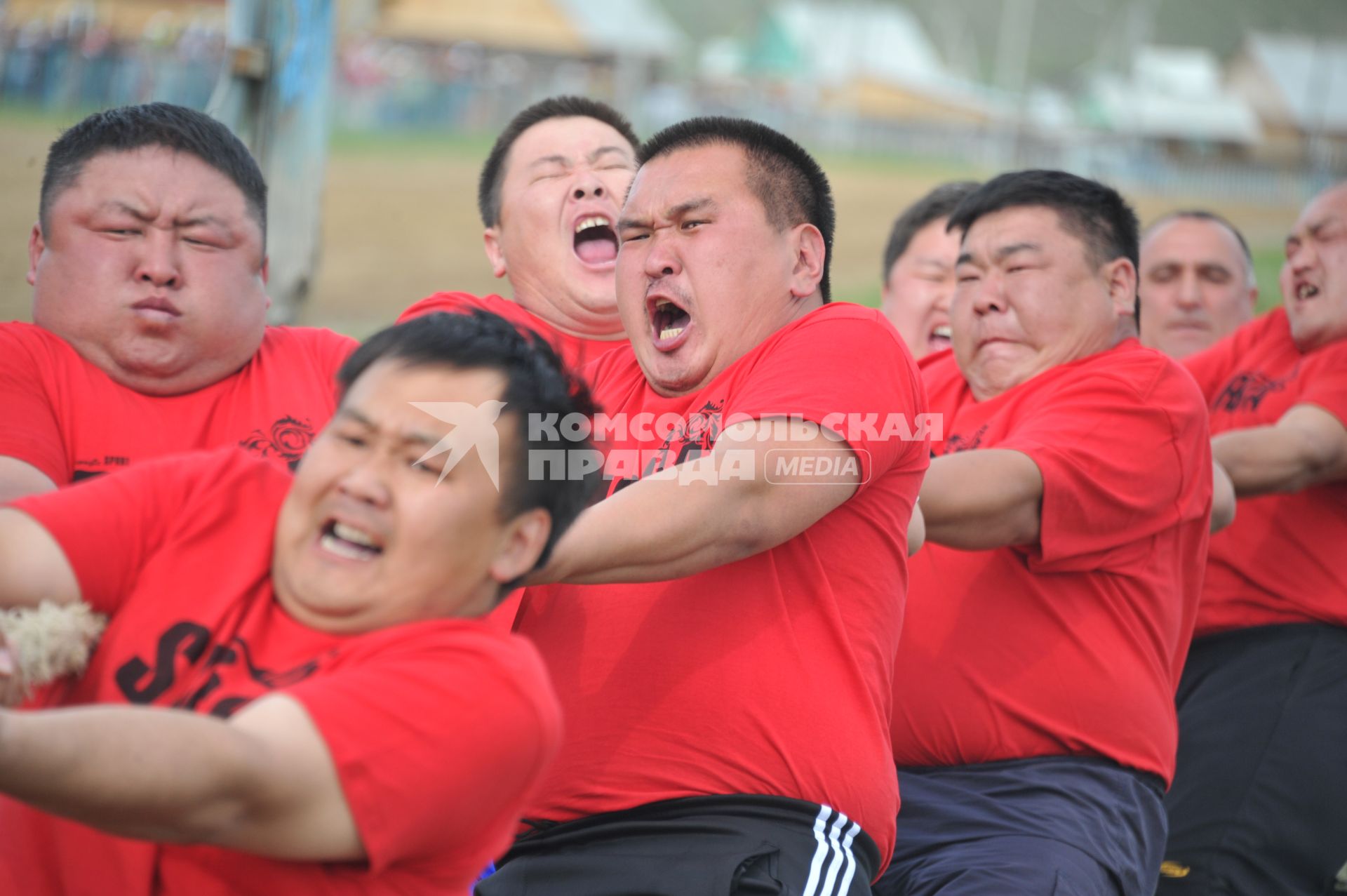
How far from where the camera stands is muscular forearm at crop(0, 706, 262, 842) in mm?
1443

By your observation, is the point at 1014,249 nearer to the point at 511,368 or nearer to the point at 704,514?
the point at 704,514

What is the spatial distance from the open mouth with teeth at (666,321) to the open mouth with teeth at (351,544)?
1188mm

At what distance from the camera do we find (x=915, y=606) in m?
3.40

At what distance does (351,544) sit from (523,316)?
5.72 feet

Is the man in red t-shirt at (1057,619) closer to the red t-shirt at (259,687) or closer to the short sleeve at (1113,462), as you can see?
the short sleeve at (1113,462)

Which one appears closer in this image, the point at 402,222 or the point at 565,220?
the point at 565,220

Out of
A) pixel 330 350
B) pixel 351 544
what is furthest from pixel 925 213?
pixel 351 544

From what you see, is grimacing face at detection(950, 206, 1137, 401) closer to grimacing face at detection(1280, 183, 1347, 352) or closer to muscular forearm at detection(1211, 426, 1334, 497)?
muscular forearm at detection(1211, 426, 1334, 497)

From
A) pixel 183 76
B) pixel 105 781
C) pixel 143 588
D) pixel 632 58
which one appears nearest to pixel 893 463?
pixel 143 588

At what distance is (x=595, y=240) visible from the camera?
3.84m

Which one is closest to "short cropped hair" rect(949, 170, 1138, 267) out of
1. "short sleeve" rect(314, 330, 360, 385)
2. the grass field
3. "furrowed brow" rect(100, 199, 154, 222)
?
"short sleeve" rect(314, 330, 360, 385)

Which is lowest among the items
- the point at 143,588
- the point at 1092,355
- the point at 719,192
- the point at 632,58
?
the point at 143,588

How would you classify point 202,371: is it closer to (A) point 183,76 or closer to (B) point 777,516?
(B) point 777,516

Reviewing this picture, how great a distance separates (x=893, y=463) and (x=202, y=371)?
1.52 metres
